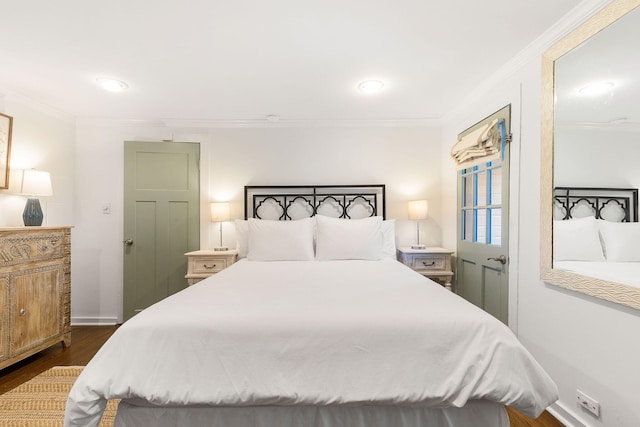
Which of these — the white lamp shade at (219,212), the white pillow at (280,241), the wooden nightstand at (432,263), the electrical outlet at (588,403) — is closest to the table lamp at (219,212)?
the white lamp shade at (219,212)

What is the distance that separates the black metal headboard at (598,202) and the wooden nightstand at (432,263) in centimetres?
147

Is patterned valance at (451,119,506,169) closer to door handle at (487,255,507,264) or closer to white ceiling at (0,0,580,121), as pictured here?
white ceiling at (0,0,580,121)

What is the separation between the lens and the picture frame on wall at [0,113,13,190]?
2678 mm

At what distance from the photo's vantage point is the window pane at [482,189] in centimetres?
277

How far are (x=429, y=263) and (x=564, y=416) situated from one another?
163 centimetres

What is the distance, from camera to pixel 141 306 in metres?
3.53

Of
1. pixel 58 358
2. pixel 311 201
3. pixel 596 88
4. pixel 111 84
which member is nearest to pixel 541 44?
pixel 596 88

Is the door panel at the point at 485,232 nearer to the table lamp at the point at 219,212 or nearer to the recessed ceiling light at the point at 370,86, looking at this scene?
the recessed ceiling light at the point at 370,86

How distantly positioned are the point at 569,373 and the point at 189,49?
3100 mm

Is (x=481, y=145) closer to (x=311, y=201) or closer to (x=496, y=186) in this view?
(x=496, y=186)

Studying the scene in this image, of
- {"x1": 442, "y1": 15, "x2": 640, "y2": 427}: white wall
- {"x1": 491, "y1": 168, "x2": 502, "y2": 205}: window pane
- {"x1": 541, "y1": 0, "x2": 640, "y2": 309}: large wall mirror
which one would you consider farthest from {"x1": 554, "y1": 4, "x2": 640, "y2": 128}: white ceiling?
{"x1": 491, "y1": 168, "x2": 502, "y2": 205}: window pane

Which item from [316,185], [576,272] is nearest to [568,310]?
[576,272]

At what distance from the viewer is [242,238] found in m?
3.41

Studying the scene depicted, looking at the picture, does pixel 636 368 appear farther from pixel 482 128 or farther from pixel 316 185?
pixel 316 185
